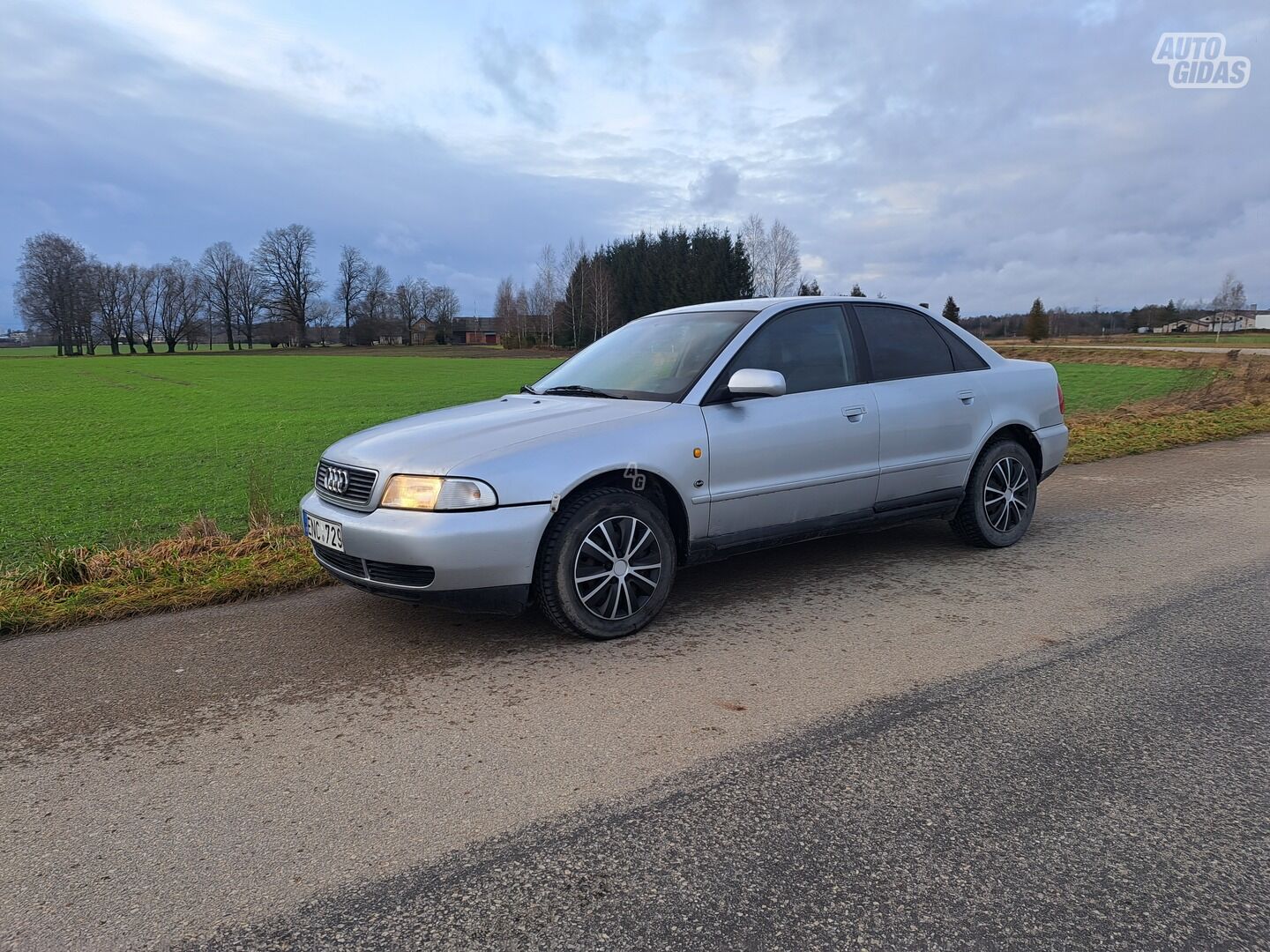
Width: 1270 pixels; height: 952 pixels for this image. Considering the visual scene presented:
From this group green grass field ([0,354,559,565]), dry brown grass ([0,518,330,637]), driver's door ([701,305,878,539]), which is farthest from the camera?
green grass field ([0,354,559,565])

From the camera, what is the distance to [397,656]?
395cm

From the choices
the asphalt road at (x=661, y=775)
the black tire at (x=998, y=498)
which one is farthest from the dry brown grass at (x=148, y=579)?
the black tire at (x=998, y=498)

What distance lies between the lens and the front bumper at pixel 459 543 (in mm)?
3738

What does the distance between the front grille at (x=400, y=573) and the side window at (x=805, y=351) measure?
190 centimetres

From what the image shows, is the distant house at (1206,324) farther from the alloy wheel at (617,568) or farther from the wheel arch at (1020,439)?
the alloy wheel at (617,568)

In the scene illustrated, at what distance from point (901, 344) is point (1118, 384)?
27229mm

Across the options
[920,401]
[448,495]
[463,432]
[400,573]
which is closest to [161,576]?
[400,573]

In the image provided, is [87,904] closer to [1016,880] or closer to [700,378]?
[1016,880]

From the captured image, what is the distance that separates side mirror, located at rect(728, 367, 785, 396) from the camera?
4312mm

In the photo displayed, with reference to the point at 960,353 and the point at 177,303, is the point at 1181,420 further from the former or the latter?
the point at 177,303

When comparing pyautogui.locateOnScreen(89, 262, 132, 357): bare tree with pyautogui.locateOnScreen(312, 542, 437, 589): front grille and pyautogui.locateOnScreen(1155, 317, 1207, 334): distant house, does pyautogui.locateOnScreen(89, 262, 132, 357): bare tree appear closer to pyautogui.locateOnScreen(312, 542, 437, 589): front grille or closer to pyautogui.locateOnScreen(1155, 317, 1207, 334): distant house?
pyautogui.locateOnScreen(312, 542, 437, 589): front grille

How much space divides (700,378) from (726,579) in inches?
52.6

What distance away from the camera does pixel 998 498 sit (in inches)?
227

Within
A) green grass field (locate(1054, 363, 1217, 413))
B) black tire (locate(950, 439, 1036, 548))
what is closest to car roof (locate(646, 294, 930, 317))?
black tire (locate(950, 439, 1036, 548))
